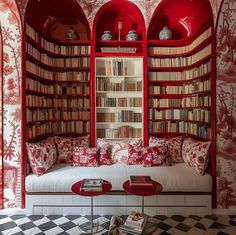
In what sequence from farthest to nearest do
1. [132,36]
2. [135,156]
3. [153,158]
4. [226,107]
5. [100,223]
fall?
[132,36], [135,156], [153,158], [226,107], [100,223]

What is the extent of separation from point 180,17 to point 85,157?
9.34ft

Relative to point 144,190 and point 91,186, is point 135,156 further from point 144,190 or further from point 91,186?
point 91,186

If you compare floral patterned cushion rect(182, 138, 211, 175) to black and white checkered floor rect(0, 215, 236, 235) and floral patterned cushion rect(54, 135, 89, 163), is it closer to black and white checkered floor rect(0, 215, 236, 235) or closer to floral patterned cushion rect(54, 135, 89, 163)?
black and white checkered floor rect(0, 215, 236, 235)

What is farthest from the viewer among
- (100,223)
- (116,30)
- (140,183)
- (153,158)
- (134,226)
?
(116,30)

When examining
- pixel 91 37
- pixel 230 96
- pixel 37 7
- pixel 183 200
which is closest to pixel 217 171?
pixel 183 200

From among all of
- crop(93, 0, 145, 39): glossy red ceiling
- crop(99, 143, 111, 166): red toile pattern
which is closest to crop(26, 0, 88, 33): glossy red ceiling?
crop(93, 0, 145, 39): glossy red ceiling

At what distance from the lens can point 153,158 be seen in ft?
10.9

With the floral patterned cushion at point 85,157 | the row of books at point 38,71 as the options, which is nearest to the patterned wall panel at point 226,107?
the floral patterned cushion at point 85,157

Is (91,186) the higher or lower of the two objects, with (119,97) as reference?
lower

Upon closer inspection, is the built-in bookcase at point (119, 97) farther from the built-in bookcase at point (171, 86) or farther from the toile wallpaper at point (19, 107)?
the toile wallpaper at point (19, 107)

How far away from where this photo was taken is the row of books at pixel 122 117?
3.95 metres

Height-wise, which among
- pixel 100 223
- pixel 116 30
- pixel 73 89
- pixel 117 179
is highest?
pixel 116 30

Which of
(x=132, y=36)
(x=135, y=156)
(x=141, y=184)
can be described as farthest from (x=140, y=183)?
(x=132, y=36)

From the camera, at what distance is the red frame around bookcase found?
148 inches
